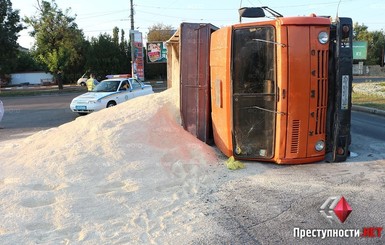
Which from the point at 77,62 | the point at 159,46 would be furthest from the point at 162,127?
the point at 77,62

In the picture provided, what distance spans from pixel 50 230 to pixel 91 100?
11.9 m

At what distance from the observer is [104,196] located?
4.85 metres

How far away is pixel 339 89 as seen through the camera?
588 cm

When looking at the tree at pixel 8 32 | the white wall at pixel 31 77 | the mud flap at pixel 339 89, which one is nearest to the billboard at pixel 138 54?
the tree at pixel 8 32

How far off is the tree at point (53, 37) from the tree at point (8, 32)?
341cm

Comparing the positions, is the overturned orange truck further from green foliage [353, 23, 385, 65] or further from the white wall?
green foliage [353, 23, 385, 65]

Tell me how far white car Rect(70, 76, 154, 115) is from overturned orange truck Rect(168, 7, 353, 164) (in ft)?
32.4

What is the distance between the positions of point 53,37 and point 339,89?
3906 centimetres

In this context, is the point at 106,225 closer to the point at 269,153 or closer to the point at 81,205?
the point at 81,205

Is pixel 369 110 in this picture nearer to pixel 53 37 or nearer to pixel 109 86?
pixel 109 86

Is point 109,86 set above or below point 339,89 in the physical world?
above

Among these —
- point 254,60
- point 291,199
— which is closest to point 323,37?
point 254,60

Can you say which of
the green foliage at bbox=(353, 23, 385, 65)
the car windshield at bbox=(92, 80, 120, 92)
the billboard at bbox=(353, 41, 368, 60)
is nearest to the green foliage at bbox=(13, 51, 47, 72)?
the billboard at bbox=(353, 41, 368, 60)

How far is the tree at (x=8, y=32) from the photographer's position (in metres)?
34.4
